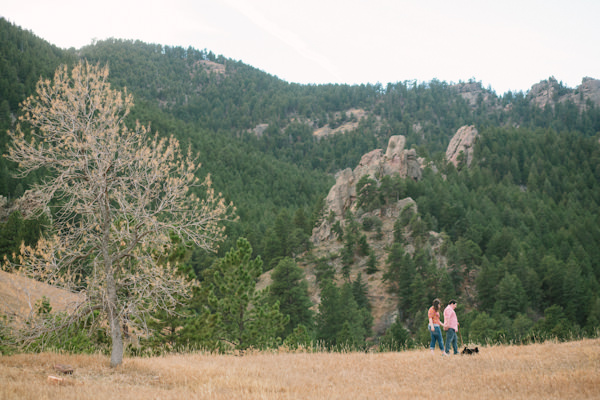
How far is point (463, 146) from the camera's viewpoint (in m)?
132

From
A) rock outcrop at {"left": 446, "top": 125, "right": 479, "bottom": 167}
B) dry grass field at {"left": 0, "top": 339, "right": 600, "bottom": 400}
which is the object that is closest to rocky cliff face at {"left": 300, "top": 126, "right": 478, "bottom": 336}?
rock outcrop at {"left": 446, "top": 125, "right": 479, "bottom": 167}

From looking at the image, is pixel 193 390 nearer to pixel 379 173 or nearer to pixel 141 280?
pixel 141 280

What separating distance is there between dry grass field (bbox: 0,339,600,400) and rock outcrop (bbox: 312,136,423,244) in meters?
61.8

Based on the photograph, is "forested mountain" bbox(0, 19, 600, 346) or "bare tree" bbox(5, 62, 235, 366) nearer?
"bare tree" bbox(5, 62, 235, 366)

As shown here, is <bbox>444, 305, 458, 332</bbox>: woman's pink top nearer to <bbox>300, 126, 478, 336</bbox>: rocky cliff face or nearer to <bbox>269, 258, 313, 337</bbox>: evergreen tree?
<bbox>269, 258, 313, 337</bbox>: evergreen tree

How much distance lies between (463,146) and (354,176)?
6570cm

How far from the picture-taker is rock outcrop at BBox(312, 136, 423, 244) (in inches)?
2972

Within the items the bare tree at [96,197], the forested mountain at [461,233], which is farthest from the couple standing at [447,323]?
the forested mountain at [461,233]

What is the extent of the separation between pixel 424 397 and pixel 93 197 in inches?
367

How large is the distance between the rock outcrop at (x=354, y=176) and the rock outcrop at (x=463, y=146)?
3992cm

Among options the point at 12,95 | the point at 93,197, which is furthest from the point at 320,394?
the point at 12,95

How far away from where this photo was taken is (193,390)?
8.45 m

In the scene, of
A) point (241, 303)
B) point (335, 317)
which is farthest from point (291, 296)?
point (241, 303)

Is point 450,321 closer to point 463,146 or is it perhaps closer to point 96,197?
point 96,197
